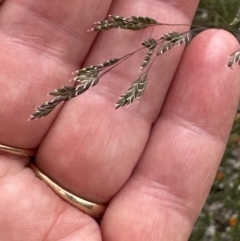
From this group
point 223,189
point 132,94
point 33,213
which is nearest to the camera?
point 132,94

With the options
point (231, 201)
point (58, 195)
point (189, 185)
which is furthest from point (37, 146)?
point (231, 201)

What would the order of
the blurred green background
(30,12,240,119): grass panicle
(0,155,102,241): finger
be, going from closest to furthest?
(30,12,240,119): grass panicle < (0,155,102,241): finger < the blurred green background

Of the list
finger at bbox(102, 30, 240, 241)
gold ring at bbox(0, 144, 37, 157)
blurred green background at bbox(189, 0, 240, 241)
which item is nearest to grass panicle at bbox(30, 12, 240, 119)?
finger at bbox(102, 30, 240, 241)

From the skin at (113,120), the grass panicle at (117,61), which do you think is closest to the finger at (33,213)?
the skin at (113,120)

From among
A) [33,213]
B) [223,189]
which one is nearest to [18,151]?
[33,213]

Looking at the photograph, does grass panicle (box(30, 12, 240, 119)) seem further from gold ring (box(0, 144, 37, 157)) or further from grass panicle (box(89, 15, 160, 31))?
gold ring (box(0, 144, 37, 157))

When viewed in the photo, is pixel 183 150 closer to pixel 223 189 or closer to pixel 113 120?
pixel 113 120
